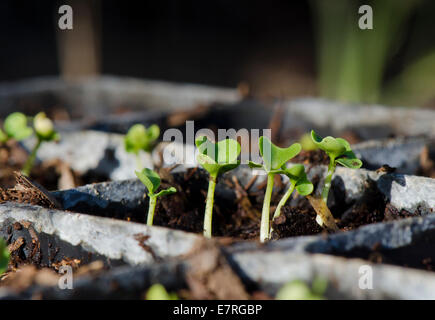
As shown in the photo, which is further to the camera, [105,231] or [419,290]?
[105,231]

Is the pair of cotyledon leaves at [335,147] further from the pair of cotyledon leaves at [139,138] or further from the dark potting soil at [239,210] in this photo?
the pair of cotyledon leaves at [139,138]

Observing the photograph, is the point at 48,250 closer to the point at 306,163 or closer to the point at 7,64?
the point at 306,163

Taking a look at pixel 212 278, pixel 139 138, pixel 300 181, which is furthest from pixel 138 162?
pixel 212 278

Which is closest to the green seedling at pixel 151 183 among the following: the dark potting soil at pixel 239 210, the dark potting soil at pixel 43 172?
the dark potting soil at pixel 239 210

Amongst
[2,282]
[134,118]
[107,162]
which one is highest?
[134,118]

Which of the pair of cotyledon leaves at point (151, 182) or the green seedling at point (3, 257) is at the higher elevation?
the pair of cotyledon leaves at point (151, 182)

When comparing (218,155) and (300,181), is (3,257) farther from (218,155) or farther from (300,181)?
(300,181)
